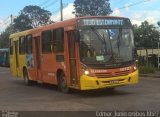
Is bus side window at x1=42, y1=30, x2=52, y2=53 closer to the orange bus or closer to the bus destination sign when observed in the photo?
the orange bus

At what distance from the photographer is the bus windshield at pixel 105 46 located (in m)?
17.2

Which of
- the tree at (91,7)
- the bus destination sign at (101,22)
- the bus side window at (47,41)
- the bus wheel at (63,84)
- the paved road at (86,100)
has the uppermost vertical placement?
the tree at (91,7)

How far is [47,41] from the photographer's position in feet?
68.1

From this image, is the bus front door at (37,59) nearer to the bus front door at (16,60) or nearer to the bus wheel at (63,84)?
the bus wheel at (63,84)

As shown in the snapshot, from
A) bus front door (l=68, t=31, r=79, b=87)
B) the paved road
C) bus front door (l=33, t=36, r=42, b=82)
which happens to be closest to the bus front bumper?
the paved road

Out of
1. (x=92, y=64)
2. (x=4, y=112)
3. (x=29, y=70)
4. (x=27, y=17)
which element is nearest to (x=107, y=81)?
(x=92, y=64)

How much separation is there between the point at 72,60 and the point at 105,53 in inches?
53.5

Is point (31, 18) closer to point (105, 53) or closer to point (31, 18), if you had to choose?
point (31, 18)

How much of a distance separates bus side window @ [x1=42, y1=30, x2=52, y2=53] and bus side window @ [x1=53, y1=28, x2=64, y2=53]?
2.00 ft

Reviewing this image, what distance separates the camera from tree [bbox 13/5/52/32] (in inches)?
4633

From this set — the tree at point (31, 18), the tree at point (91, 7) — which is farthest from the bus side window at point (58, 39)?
the tree at point (31, 18)

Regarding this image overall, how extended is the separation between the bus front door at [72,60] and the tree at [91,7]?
64.5 meters

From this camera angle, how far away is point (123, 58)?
17.6 m

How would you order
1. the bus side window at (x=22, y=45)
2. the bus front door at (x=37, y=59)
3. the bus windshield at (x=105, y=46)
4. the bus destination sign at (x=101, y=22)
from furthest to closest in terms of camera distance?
the bus side window at (x=22, y=45), the bus front door at (x=37, y=59), the bus destination sign at (x=101, y=22), the bus windshield at (x=105, y=46)
